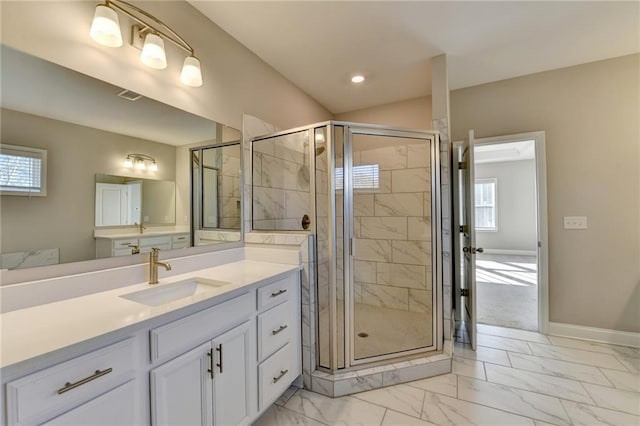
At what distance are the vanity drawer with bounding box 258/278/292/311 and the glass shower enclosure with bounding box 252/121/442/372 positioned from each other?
0.28 m

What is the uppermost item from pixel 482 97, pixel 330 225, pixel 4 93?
pixel 482 97

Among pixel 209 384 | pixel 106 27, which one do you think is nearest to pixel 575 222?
pixel 209 384

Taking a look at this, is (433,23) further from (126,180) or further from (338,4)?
(126,180)

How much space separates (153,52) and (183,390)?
1.70 m

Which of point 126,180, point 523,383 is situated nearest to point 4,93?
point 126,180

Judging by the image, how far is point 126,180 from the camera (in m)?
1.49

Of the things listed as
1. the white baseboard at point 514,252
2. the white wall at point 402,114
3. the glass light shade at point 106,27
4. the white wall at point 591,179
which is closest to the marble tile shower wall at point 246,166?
the glass light shade at point 106,27

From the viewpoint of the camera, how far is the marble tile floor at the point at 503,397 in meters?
1.62

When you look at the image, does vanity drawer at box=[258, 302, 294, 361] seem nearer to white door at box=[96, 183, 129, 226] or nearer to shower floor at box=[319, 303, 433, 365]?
shower floor at box=[319, 303, 433, 365]

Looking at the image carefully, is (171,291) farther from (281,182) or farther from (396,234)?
(396,234)

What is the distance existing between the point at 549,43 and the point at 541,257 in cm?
194

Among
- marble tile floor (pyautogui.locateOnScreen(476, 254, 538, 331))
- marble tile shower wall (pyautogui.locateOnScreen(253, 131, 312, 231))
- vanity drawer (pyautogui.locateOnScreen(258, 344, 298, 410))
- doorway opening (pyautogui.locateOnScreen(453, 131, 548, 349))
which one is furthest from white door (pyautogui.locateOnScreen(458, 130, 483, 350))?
vanity drawer (pyautogui.locateOnScreen(258, 344, 298, 410))

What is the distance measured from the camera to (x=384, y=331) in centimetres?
260

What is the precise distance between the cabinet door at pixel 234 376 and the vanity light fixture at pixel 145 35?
1.53 metres
